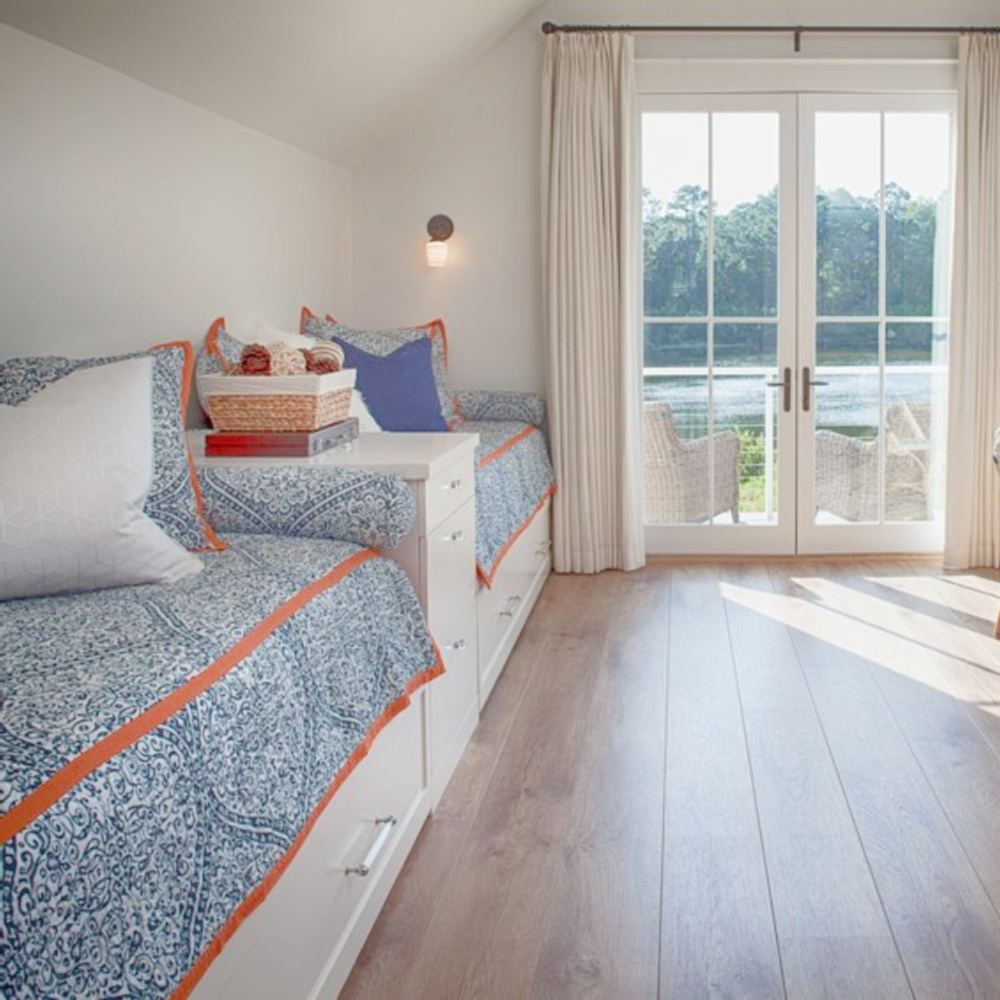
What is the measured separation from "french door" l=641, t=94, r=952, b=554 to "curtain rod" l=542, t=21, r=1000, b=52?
25cm

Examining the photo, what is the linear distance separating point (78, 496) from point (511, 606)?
7.73ft

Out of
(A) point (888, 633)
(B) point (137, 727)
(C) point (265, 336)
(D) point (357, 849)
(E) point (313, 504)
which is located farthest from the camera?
(A) point (888, 633)

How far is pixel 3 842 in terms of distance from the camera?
1.13m

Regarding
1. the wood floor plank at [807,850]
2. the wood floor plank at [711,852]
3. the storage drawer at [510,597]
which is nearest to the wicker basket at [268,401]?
the storage drawer at [510,597]

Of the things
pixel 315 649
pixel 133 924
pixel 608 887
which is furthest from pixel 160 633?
pixel 608 887

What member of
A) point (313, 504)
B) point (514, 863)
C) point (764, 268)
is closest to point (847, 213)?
point (764, 268)

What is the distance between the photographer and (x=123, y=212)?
3.28 metres

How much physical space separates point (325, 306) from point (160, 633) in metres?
3.56

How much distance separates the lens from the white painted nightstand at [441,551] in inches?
109

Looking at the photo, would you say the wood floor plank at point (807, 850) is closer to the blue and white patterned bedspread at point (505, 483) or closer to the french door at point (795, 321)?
the blue and white patterned bedspread at point (505, 483)

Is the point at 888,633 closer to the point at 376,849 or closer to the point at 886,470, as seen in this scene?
the point at 886,470

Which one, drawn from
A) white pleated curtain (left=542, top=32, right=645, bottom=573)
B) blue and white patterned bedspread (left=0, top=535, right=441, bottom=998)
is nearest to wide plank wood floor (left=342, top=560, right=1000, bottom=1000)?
blue and white patterned bedspread (left=0, top=535, right=441, bottom=998)

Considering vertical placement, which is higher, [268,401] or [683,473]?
[268,401]

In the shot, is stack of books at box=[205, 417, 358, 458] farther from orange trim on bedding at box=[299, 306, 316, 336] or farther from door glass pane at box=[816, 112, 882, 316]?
door glass pane at box=[816, 112, 882, 316]
